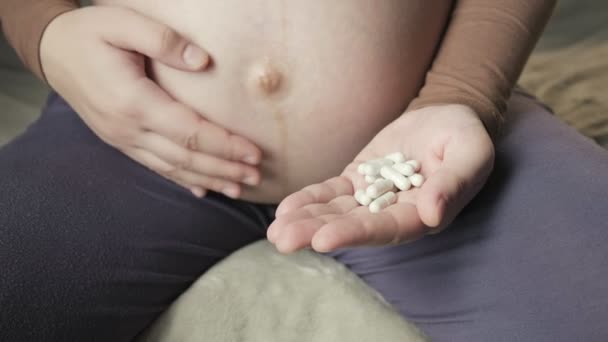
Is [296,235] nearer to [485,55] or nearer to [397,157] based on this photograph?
[397,157]

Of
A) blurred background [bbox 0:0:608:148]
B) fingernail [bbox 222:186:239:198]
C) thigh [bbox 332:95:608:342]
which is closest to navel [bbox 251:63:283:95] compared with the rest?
fingernail [bbox 222:186:239:198]

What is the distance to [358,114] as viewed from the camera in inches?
23.5

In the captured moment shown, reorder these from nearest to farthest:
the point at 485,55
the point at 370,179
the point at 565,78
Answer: the point at 370,179 < the point at 485,55 < the point at 565,78

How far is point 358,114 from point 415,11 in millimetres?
117

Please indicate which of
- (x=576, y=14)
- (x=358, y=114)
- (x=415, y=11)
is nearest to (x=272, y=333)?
(x=358, y=114)

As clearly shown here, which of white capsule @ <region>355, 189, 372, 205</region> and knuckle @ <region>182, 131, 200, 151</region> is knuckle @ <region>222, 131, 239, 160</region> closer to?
knuckle @ <region>182, 131, 200, 151</region>

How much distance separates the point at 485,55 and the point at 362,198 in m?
0.23

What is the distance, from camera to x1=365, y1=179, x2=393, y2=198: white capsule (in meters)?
0.49

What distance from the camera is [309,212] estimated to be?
1.49 ft

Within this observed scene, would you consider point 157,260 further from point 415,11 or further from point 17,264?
point 415,11

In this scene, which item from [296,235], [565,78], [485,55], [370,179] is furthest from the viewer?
[565,78]

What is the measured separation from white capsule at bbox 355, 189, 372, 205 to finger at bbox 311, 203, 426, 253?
21mm

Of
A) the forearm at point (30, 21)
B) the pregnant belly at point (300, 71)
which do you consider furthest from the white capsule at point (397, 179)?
the forearm at point (30, 21)

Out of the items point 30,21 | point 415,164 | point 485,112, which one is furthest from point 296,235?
point 30,21
